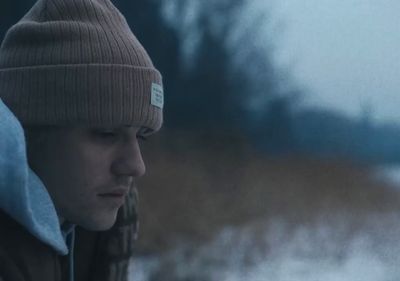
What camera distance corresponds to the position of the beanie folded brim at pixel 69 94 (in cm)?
143

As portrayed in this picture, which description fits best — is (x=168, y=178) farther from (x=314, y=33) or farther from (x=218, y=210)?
(x=314, y=33)

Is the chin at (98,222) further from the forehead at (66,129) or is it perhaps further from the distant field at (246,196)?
the distant field at (246,196)

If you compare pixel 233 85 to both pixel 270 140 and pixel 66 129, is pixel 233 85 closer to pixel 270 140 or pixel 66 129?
pixel 270 140

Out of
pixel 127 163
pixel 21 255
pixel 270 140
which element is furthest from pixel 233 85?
pixel 21 255

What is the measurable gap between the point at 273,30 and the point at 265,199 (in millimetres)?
593

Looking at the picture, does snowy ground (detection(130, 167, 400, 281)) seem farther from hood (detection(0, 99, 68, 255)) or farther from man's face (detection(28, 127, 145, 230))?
hood (detection(0, 99, 68, 255))

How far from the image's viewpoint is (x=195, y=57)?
322 cm

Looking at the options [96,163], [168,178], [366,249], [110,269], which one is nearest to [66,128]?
[96,163]

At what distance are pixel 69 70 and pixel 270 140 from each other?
188cm

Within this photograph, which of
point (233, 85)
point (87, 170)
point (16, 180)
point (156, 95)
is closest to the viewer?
point (16, 180)

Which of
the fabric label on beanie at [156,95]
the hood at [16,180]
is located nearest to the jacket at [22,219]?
the hood at [16,180]

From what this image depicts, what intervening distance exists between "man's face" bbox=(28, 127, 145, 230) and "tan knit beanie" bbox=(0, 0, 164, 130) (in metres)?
0.03

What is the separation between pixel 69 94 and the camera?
4.72 ft

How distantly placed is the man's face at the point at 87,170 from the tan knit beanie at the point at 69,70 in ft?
0.09
